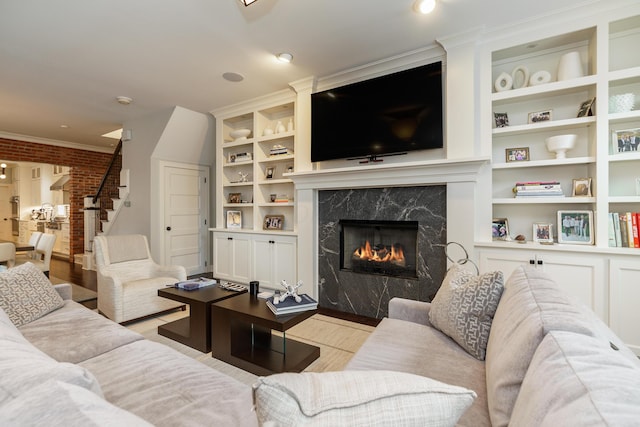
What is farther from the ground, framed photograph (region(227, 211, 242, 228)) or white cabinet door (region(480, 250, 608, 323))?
framed photograph (region(227, 211, 242, 228))

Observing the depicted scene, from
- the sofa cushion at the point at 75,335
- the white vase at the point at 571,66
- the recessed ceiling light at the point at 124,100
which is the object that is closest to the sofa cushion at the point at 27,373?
the sofa cushion at the point at 75,335

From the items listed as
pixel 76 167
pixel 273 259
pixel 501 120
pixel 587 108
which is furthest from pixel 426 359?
pixel 76 167

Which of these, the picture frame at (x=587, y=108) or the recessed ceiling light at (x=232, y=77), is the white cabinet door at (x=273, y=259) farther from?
the picture frame at (x=587, y=108)

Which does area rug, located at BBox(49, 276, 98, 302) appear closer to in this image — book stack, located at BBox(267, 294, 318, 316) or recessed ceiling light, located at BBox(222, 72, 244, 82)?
book stack, located at BBox(267, 294, 318, 316)

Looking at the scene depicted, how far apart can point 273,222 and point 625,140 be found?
3721 mm

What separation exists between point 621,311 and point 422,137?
2.07 m

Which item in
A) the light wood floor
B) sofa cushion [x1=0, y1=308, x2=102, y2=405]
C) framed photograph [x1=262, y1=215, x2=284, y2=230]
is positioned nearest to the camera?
sofa cushion [x1=0, y1=308, x2=102, y2=405]

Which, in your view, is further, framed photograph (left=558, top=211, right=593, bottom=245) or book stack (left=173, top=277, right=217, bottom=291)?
book stack (left=173, top=277, right=217, bottom=291)

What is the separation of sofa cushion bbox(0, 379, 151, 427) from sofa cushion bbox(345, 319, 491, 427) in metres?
1.00

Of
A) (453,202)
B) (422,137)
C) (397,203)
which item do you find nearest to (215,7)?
(422,137)

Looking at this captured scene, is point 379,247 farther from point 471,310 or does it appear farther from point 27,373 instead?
point 27,373

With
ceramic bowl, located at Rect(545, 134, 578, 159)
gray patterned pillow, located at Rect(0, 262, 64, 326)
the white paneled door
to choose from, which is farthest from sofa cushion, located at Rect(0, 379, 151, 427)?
the white paneled door

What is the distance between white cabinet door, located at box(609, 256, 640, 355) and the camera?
221 centimetres

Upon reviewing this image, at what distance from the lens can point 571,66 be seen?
2.47m
